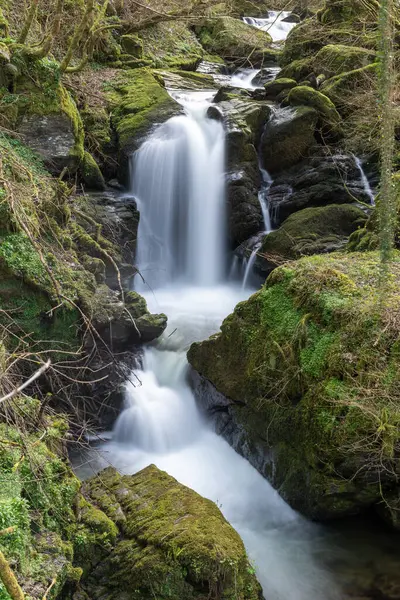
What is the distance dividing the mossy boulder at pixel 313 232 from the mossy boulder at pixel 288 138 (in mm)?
2406

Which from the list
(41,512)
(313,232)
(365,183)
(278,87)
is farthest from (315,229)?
(41,512)

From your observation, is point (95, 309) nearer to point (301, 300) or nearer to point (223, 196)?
point (301, 300)

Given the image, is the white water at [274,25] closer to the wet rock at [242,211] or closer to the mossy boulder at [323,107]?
the mossy boulder at [323,107]

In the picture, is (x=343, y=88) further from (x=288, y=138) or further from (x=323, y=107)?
(x=288, y=138)

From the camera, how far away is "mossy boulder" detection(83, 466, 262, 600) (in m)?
3.68

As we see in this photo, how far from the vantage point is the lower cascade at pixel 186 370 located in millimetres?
4949

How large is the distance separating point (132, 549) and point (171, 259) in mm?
7362

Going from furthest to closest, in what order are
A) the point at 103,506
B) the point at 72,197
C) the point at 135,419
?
1. the point at 72,197
2. the point at 135,419
3. the point at 103,506

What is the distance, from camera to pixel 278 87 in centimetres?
1296

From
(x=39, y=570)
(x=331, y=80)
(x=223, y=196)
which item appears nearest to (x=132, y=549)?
(x=39, y=570)

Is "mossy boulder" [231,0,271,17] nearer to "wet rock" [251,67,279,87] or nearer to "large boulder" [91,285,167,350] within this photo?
"wet rock" [251,67,279,87]

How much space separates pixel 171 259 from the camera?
419 inches

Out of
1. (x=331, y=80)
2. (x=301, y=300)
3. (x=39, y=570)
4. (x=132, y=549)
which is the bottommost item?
(x=132, y=549)

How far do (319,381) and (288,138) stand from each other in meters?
8.05
